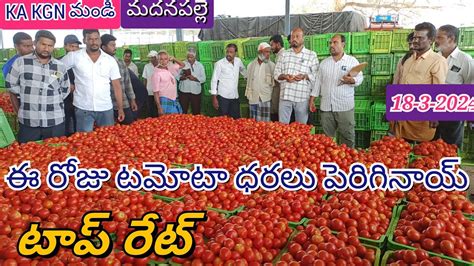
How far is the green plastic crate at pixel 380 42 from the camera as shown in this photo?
6.53m

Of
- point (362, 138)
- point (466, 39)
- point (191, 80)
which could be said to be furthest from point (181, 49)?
point (466, 39)

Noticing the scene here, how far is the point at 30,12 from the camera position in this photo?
6.55 metres

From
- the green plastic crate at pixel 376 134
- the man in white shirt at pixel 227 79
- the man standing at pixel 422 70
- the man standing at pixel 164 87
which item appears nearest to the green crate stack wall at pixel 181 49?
the man standing at pixel 164 87

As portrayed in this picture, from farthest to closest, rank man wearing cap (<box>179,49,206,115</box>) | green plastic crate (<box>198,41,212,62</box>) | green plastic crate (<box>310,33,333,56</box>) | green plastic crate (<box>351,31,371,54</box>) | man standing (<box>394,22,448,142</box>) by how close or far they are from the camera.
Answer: green plastic crate (<box>198,41,212,62</box>), man wearing cap (<box>179,49,206,115</box>), green plastic crate (<box>310,33,333,56</box>), green plastic crate (<box>351,31,371,54</box>), man standing (<box>394,22,448,142</box>)

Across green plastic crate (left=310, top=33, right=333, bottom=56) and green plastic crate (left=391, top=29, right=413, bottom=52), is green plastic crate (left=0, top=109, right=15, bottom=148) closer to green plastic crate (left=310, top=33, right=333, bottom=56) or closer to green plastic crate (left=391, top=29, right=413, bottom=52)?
green plastic crate (left=310, top=33, right=333, bottom=56)

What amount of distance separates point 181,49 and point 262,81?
2.66 m

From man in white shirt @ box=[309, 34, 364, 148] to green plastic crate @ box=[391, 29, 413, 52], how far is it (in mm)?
1858

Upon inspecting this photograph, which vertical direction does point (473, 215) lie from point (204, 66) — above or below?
below

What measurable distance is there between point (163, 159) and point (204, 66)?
5.00m

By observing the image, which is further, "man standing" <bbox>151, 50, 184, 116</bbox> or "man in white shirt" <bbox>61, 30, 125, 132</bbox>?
"man standing" <bbox>151, 50, 184, 116</bbox>

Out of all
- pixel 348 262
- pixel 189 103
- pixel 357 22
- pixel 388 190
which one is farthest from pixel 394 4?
pixel 348 262

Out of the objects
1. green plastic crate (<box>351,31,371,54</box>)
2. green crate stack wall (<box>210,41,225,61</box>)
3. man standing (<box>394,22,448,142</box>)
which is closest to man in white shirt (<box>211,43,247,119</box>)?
green crate stack wall (<box>210,41,225,61</box>)

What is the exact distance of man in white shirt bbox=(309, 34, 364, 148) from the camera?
5.06 meters

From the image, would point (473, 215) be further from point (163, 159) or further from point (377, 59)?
point (377, 59)
